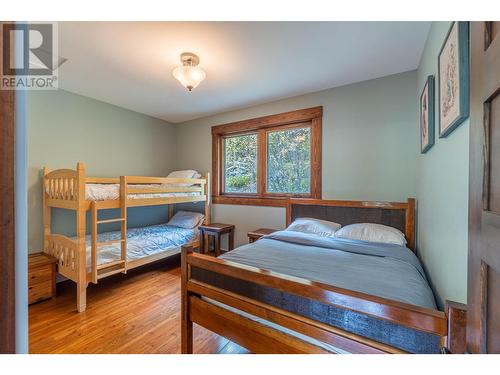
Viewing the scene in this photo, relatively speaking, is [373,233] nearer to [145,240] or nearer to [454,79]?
[454,79]

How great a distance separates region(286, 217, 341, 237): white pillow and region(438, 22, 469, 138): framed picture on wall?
4.49ft

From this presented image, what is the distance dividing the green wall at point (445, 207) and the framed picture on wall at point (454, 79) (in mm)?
62

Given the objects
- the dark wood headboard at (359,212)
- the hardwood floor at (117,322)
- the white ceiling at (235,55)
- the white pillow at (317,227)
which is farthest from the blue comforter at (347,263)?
the white ceiling at (235,55)

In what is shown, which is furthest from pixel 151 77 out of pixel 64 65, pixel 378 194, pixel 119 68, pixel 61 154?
pixel 378 194

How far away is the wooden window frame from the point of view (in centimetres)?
284

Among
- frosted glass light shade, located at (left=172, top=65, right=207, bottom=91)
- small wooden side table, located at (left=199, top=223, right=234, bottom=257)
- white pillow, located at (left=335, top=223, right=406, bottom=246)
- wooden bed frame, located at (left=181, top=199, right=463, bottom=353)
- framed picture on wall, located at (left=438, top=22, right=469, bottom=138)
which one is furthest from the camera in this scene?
small wooden side table, located at (left=199, top=223, right=234, bottom=257)

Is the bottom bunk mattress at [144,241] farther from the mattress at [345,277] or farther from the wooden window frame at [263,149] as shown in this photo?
the mattress at [345,277]

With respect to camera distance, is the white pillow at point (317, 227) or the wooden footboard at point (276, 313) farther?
the white pillow at point (317, 227)

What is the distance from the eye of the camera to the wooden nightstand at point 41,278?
83.7 inches

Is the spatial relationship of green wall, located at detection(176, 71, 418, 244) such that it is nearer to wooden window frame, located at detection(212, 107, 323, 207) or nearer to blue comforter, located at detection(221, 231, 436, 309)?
wooden window frame, located at detection(212, 107, 323, 207)

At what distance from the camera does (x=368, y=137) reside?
2521mm

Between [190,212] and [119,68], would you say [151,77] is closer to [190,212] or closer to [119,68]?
[119,68]

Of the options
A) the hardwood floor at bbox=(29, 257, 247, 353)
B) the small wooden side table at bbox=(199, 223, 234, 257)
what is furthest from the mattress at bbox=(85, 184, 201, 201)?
the hardwood floor at bbox=(29, 257, 247, 353)

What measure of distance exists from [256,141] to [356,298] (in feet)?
9.26
